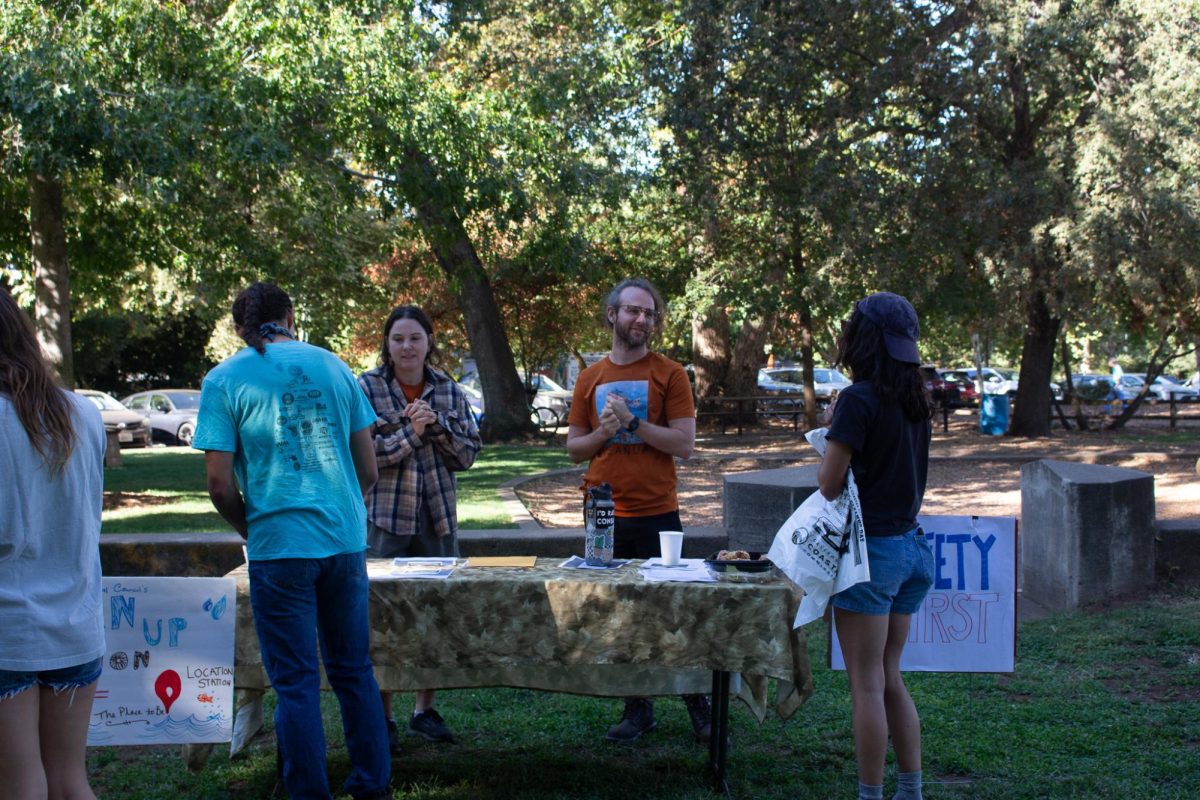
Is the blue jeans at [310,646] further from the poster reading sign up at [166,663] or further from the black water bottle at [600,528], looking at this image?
the black water bottle at [600,528]

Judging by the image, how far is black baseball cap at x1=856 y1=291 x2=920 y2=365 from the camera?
3695mm

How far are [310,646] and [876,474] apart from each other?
6.24ft

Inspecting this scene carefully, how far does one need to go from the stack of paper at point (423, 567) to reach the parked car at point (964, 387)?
33.6 metres

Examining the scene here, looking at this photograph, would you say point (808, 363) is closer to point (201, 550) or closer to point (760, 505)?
point (760, 505)

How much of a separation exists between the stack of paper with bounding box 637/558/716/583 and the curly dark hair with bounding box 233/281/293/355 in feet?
5.14

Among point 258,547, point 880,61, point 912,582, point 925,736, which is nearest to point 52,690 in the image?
point 258,547

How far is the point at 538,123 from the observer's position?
14.7 m

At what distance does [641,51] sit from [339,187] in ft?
25.5

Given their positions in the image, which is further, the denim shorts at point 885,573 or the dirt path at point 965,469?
the dirt path at point 965,469

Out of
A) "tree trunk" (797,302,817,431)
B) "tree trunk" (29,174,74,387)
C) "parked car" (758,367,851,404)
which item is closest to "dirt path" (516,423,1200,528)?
"tree trunk" (797,302,817,431)

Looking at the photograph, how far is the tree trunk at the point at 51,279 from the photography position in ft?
41.1

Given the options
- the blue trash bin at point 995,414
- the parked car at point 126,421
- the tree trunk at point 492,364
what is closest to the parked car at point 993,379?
the blue trash bin at point 995,414

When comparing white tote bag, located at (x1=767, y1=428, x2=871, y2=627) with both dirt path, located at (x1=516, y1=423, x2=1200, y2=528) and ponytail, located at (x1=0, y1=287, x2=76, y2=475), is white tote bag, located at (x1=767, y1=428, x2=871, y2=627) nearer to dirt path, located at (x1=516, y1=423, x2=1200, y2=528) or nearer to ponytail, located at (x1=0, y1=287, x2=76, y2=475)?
ponytail, located at (x1=0, y1=287, x2=76, y2=475)

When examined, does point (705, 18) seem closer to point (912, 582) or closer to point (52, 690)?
point (912, 582)
